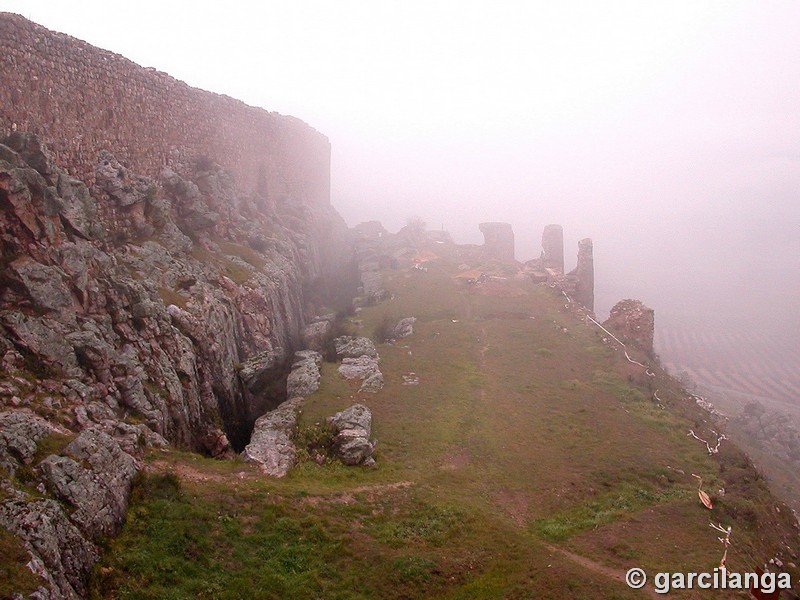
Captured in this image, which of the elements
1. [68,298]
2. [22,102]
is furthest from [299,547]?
[22,102]

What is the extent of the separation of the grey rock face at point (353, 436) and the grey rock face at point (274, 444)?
1838 millimetres

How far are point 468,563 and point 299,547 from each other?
16.4ft

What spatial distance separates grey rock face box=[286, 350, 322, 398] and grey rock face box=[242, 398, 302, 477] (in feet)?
7.48

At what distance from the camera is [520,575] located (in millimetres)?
14719

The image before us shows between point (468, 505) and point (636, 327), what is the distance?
27862 mm

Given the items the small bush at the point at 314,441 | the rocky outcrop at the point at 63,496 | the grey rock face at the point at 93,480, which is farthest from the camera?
the small bush at the point at 314,441

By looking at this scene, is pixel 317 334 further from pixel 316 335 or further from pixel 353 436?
pixel 353 436

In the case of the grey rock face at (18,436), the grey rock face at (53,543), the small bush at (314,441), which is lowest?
the small bush at (314,441)

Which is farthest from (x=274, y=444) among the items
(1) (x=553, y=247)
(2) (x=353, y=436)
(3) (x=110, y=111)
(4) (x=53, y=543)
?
(1) (x=553, y=247)

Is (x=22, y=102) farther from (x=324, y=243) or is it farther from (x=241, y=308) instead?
(x=324, y=243)

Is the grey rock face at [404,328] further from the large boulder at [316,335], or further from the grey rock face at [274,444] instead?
the grey rock face at [274,444]

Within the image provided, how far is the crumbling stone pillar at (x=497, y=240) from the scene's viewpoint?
243 ft

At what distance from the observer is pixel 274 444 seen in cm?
2012

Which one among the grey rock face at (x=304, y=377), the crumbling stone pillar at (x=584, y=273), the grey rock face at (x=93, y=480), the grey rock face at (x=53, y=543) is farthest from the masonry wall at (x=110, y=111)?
the crumbling stone pillar at (x=584, y=273)
